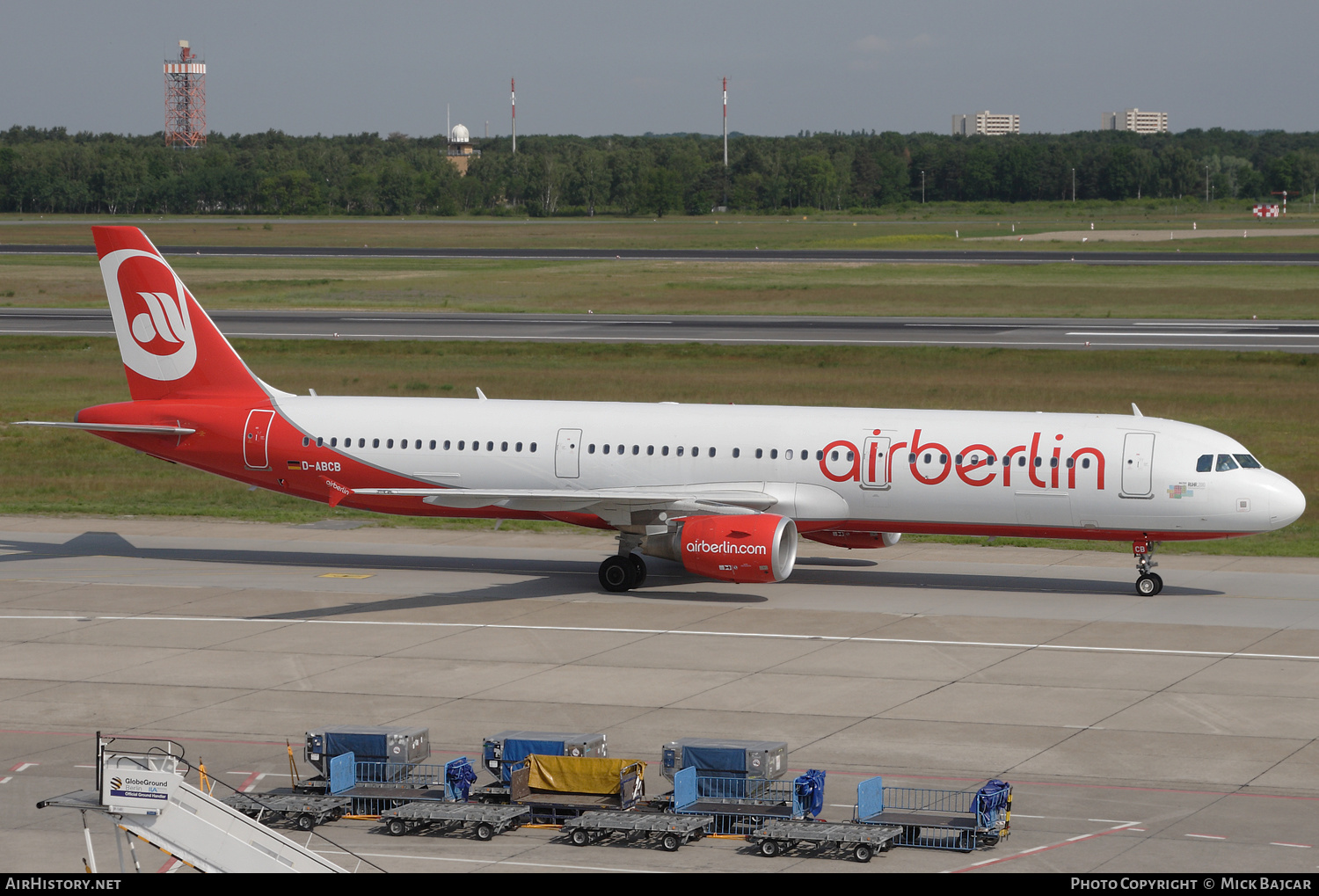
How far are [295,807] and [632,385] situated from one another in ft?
165

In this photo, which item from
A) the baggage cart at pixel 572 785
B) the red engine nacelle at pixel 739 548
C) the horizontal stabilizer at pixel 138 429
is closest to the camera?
the baggage cart at pixel 572 785

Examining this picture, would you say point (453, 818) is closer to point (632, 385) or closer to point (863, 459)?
point (863, 459)

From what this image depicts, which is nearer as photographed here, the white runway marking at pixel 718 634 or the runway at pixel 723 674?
the runway at pixel 723 674

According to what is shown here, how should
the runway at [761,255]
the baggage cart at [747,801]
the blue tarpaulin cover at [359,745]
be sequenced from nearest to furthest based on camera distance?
the baggage cart at [747,801]
the blue tarpaulin cover at [359,745]
the runway at [761,255]

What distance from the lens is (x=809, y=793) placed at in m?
20.4

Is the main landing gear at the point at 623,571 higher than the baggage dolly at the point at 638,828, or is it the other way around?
the main landing gear at the point at 623,571

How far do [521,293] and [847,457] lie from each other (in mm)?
82410

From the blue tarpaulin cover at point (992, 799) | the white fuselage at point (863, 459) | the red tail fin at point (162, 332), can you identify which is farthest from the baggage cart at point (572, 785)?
the red tail fin at point (162, 332)

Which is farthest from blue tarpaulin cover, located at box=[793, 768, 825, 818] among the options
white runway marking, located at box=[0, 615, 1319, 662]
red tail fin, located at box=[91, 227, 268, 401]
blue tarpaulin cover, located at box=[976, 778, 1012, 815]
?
red tail fin, located at box=[91, 227, 268, 401]

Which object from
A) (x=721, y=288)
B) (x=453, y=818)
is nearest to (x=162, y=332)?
(x=453, y=818)

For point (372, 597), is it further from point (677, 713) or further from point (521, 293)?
point (521, 293)

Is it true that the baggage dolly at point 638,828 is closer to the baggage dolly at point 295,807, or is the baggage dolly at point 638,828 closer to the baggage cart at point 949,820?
the baggage cart at point 949,820

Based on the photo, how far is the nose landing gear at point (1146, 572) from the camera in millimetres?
35781

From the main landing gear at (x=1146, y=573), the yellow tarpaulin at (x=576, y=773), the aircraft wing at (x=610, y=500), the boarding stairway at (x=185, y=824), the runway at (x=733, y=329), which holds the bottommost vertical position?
the yellow tarpaulin at (x=576, y=773)
